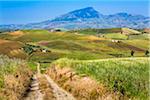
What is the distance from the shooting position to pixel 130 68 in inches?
1312

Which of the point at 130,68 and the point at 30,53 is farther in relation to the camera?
the point at 30,53

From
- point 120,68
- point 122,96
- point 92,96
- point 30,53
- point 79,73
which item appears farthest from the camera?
point 30,53

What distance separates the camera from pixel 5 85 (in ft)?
102

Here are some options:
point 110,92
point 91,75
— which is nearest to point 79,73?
point 91,75

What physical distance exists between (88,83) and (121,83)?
326cm

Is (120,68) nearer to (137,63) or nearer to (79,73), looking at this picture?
(137,63)

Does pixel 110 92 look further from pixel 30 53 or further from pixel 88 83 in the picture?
pixel 30 53

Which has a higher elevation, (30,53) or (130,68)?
(130,68)

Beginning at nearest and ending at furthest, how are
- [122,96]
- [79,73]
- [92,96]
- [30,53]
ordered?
[122,96] → [92,96] → [79,73] → [30,53]

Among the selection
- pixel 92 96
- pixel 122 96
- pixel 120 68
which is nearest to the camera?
pixel 122 96

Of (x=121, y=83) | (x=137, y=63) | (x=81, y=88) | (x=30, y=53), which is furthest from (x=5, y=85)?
(x=30, y=53)

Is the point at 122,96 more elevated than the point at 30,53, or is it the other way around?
the point at 122,96

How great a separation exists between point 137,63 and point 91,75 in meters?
3.66

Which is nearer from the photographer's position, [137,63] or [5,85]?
[5,85]
